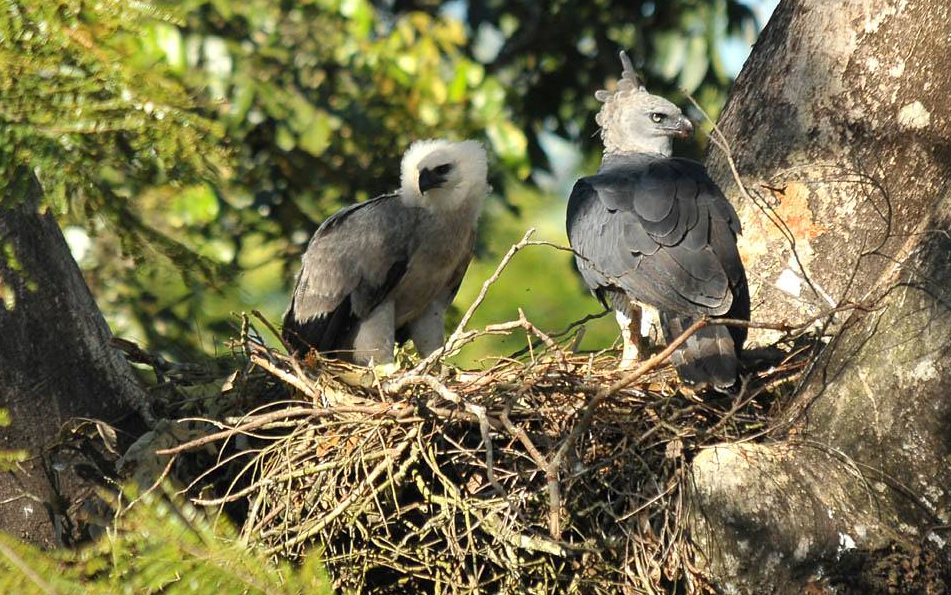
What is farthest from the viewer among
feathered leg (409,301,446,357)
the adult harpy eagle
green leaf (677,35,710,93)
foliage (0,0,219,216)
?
green leaf (677,35,710,93)

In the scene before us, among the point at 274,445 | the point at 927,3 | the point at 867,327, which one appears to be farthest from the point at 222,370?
the point at 927,3

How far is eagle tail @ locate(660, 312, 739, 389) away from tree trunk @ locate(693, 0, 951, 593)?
340mm

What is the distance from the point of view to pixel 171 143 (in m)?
4.01

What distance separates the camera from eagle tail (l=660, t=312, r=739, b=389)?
4.23m

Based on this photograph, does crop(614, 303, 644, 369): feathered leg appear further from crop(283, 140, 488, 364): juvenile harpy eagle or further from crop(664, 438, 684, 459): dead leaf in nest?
crop(283, 140, 488, 364): juvenile harpy eagle

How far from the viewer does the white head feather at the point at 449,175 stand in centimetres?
596

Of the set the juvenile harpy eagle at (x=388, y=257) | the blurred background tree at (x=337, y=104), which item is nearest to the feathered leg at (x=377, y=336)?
the juvenile harpy eagle at (x=388, y=257)

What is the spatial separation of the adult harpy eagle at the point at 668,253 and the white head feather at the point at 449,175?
0.78 m

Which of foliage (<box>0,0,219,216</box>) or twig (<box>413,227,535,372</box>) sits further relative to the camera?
twig (<box>413,227,535,372</box>)

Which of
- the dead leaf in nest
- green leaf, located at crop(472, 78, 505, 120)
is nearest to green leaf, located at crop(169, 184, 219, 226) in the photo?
green leaf, located at crop(472, 78, 505, 120)

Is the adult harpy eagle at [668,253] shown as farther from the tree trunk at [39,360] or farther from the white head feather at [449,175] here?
the tree trunk at [39,360]

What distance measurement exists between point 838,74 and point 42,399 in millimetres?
3567

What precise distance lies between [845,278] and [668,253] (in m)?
0.77

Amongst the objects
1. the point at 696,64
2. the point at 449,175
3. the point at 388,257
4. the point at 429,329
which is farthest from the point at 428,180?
the point at 696,64
